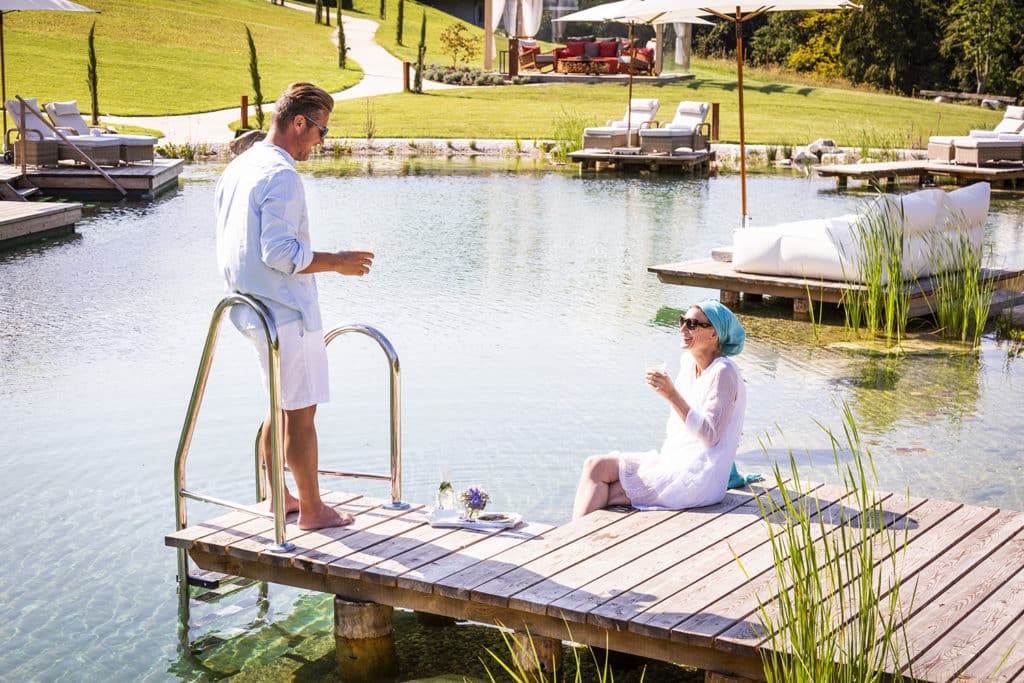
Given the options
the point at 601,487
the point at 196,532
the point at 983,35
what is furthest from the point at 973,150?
the point at 983,35

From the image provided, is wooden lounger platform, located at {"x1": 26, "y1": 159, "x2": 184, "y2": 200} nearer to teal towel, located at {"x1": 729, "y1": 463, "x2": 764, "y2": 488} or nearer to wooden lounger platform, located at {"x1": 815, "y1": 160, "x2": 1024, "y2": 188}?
wooden lounger platform, located at {"x1": 815, "y1": 160, "x2": 1024, "y2": 188}

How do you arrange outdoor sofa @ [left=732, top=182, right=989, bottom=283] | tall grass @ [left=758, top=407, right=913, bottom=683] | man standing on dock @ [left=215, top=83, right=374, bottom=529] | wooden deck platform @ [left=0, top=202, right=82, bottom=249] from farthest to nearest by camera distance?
wooden deck platform @ [left=0, top=202, right=82, bottom=249]
outdoor sofa @ [left=732, top=182, right=989, bottom=283]
man standing on dock @ [left=215, top=83, right=374, bottom=529]
tall grass @ [left=758, top=407, right=913, bottom=683]

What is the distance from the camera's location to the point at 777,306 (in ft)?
34.9

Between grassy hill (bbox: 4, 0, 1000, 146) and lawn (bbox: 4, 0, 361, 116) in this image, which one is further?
lawn (bbox: 4, 0, 361, 116)

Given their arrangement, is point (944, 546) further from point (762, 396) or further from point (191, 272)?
point (191, 272)

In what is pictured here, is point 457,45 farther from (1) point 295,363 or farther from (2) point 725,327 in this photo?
(1) point 295,363

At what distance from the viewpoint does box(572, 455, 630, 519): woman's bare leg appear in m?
4.68

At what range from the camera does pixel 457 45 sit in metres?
42.0

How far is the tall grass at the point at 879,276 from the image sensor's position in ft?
29.3

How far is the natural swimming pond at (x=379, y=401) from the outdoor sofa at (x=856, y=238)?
1.51ft

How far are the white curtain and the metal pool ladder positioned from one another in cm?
3857

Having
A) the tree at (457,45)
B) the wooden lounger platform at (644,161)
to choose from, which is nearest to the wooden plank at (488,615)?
the wooden lounger platform at (644,161)

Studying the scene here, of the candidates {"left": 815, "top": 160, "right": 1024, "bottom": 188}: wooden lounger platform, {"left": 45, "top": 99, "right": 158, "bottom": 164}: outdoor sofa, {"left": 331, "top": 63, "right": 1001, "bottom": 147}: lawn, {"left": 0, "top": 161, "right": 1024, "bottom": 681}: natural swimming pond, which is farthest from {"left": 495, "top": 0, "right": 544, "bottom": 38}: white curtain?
{"left": 0, "top": 161, "right": 1024, "bottom": 681}: natural swimming pond

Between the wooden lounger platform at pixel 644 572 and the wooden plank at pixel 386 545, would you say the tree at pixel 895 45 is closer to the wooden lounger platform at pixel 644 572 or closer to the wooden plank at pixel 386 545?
the wooden lounger platform at pixel 644 572
